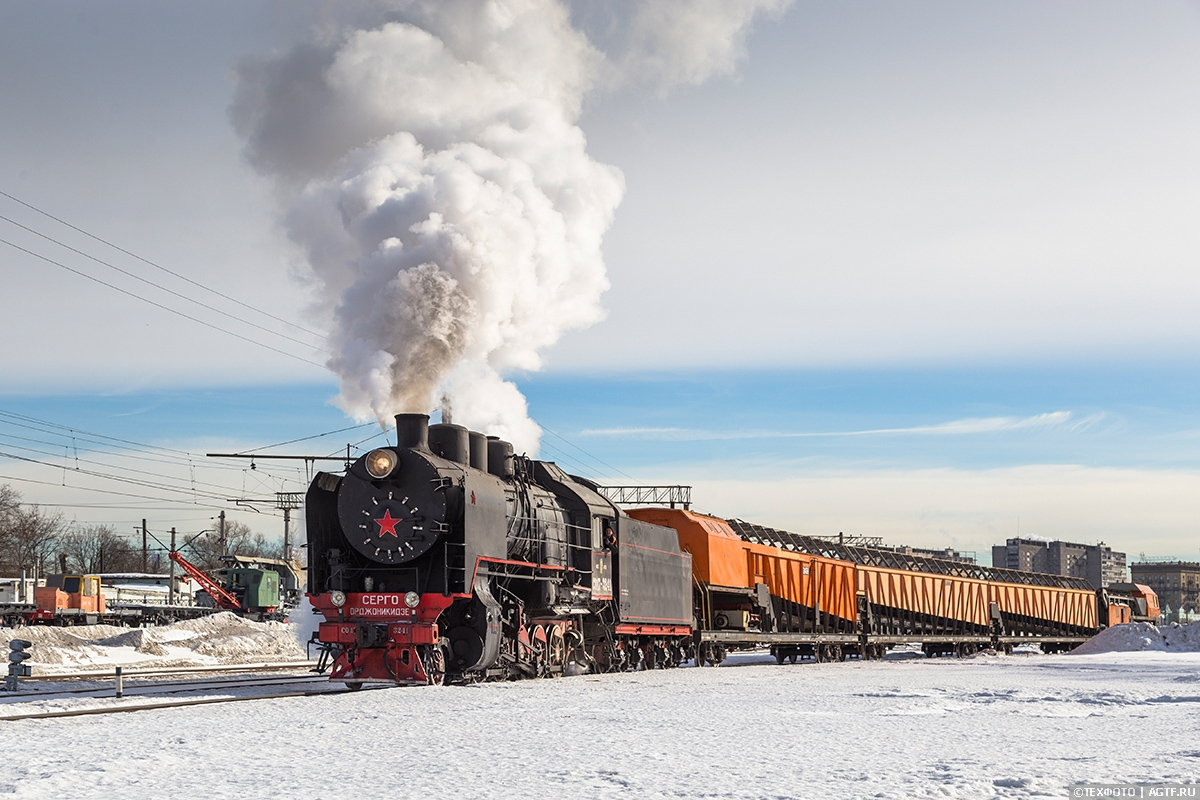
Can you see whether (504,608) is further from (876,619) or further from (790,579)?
(876,619)

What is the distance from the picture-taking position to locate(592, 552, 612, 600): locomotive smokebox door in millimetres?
21094

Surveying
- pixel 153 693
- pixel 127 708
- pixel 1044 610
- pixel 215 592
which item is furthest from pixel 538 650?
pixel 215 592

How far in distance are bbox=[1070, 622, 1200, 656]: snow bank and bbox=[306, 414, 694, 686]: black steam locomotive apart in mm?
30420

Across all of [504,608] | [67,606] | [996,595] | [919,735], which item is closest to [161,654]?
[67,606]

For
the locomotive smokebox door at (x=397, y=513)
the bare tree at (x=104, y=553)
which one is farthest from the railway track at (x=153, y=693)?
the bare tree at (x=104, y=553)

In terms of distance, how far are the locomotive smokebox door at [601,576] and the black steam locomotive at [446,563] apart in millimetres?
45

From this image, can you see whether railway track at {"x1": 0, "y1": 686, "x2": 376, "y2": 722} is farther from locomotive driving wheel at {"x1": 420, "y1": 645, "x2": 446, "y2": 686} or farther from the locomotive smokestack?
the locomotive smokestack

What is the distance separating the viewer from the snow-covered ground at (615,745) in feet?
28.1

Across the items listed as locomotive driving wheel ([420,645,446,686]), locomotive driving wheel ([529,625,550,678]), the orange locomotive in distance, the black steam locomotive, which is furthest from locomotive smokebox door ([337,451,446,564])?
the orange locomotive in distance

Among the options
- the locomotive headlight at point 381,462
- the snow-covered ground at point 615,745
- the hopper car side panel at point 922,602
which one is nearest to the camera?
A: the snow-covered ground at point 615,745

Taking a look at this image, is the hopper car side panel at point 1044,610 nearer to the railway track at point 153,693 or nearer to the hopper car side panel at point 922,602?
the hopper car side panel at point 922,602

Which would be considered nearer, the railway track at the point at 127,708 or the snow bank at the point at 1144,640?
the railway track at the point at 127,708

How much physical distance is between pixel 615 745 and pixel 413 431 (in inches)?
336

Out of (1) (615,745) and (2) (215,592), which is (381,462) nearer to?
(1) (615,745)
